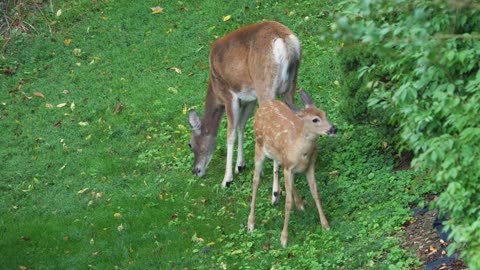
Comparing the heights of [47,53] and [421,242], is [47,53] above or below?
below

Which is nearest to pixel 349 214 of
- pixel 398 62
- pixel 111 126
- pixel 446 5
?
pixel 398 62

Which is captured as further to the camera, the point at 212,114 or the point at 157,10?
the point at 157,10

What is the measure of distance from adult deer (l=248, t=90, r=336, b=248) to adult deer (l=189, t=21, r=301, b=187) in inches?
36.9

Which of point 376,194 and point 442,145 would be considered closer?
point 442,145

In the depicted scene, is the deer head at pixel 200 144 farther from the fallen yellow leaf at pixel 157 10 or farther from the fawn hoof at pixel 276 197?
the fallen yellow leaf at pixel 157 10

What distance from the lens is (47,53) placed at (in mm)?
15891

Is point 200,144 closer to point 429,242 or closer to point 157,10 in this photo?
point 429,242

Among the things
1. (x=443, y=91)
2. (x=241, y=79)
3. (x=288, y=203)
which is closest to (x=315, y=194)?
(x=288, y=203)

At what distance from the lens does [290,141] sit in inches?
→ 351

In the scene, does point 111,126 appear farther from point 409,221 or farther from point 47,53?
point 409,221

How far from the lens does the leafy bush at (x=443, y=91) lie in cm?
515

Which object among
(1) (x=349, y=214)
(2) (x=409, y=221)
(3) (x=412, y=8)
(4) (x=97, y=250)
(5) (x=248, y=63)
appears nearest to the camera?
(3) (x=412, y=8)

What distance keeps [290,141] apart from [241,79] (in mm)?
2287

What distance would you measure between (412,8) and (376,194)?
387 centimetres
